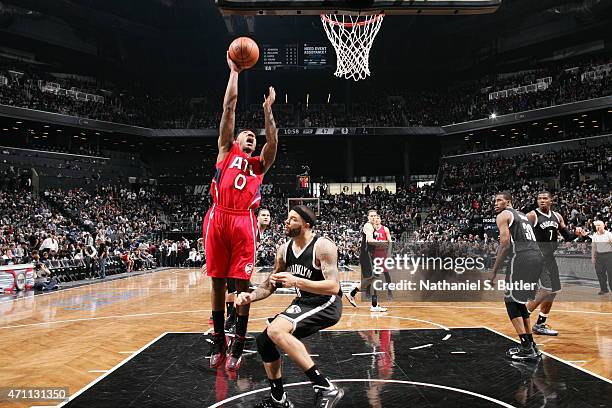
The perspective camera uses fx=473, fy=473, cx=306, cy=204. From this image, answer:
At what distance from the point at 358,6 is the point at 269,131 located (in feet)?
10.8

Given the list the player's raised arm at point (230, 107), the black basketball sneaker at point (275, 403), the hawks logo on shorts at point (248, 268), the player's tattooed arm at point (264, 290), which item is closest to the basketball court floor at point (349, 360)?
the black basketball sneaker at point (275, 403)

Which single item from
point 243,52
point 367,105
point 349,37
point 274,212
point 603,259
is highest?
point 367,105

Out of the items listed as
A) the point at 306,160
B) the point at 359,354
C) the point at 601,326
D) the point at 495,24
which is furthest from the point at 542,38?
the point at 359,354

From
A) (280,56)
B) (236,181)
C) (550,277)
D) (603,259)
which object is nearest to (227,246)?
(236,181)

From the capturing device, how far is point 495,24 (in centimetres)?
3180

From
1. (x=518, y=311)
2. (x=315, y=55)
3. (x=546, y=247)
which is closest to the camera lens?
(x=518, y=311)

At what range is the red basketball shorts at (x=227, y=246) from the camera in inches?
178

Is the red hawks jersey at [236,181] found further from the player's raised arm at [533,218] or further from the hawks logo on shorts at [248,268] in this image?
the player's raised arm at [533,218]

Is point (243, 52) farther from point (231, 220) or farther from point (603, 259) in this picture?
point (603, 259)

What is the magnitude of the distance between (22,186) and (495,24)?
100 ft

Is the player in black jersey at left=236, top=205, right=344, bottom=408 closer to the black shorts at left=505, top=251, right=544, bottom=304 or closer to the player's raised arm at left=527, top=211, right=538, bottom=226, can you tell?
the black shorts at left=505, top=251, right=544, bottom=304

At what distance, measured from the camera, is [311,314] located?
12.7ft

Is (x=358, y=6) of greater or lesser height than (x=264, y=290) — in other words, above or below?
above

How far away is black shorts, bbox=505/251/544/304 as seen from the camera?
5730 mm
